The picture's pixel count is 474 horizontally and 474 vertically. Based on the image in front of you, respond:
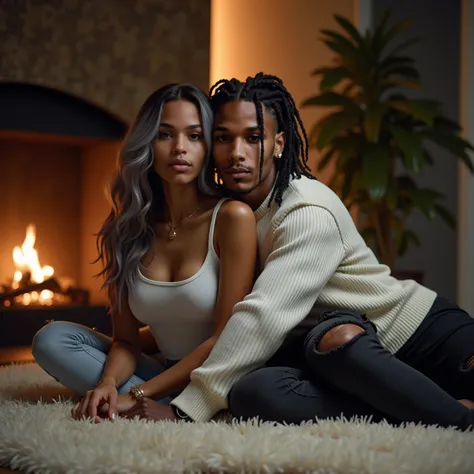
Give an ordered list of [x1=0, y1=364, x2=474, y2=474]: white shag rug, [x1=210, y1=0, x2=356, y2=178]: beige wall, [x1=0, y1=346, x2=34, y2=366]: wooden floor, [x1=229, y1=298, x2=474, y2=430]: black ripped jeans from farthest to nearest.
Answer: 1. [x1=210, y1=0, x2=356, y2=178]: beige wall
2. [x1=0, y1=346, x2=34, y2=366]: wooden floor
3. [x1=229, y1=298, x2=474, y2=430]: black ripped jeans
4. [x1=0, y1=364, x2=474, y2=474]: white shag rug

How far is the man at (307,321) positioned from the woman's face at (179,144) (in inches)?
2.1

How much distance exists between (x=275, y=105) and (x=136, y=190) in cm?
41

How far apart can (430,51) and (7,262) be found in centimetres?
288

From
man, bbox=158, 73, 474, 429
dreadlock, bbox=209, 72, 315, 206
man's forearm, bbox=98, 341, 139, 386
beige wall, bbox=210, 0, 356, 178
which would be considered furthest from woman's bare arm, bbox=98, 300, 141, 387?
A: beige wall, bbox=210, 0, 356, 178

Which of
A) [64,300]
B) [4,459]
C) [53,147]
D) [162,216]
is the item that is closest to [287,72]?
[53,147]

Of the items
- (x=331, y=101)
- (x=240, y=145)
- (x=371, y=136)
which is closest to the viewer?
(x=240, y=145)

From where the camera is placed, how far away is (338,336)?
159 cm

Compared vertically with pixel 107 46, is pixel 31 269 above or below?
below

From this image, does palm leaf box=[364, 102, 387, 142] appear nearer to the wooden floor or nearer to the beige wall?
the beige wall

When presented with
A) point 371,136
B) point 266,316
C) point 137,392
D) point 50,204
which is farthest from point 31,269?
point 266,316

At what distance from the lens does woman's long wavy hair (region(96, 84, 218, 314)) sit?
1.85 m

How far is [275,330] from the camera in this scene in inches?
64.5

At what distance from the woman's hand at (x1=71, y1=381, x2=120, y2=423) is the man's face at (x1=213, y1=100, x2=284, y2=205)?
0.56 m

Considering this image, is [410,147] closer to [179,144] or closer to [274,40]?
[274,40]
